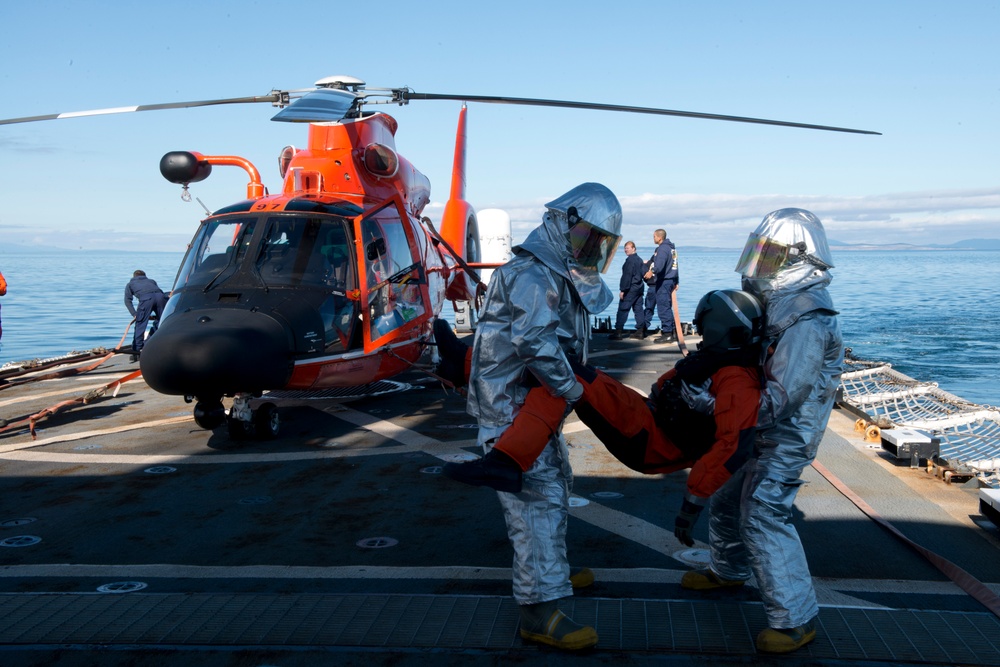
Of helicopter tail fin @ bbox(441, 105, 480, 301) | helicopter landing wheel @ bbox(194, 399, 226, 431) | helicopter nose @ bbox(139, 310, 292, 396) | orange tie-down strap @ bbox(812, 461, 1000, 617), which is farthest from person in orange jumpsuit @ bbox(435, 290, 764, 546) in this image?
helicopter tail fin @ bbox(441, 105, 480, 301)

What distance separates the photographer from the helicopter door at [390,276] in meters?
8.20

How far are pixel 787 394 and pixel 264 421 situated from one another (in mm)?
5432

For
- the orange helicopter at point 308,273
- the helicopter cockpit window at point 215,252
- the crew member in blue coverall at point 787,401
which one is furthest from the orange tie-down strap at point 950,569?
the helicopter cockpit window at point 215,252

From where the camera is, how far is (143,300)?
13.1 m

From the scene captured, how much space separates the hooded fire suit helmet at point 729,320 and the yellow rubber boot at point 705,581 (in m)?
1.24

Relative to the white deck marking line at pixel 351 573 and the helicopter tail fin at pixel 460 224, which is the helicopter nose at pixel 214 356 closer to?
the white deck marking line at pixel 351 573

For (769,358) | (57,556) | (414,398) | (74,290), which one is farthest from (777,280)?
(74,290)

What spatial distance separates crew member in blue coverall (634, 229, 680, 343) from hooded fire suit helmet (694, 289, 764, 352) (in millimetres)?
11477

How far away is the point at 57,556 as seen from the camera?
15.7ft

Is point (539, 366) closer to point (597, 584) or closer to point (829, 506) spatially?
point (597, 584)

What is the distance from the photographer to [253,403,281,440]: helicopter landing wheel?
25.0 feet

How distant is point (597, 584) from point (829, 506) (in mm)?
2112

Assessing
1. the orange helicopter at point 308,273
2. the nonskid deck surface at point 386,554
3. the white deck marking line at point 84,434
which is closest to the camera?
the nonskid deck surface at point 386,554

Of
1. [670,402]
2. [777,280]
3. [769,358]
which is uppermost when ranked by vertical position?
[777,280]
